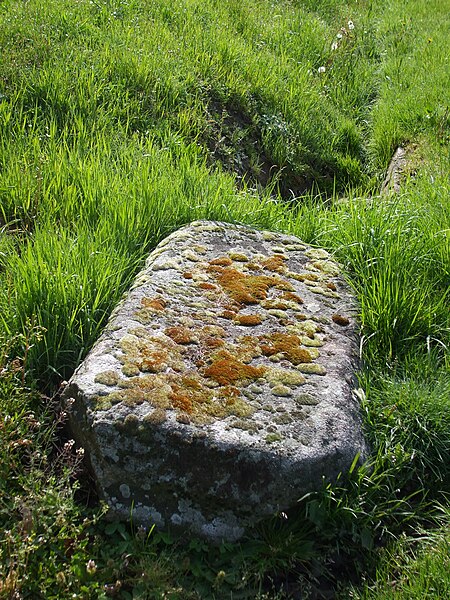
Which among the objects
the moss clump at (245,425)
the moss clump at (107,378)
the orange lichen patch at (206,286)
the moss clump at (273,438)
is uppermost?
the moss clump at (273,438)

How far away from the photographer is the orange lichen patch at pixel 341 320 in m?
3.79

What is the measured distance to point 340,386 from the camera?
10.9 ft

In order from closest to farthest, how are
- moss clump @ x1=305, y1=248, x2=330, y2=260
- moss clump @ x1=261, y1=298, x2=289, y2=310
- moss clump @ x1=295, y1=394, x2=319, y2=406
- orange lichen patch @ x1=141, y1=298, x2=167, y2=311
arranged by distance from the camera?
moss clump @ x1=295, y1=394, x2=319, y2=406
orange lichen patch @ x1=141, y1=298, x2=167, y2=311
moss clump @ x1=261, y1=298, x2=289, y2=310
moss clump @ x1=305, y1=248, x2=330, y2=260

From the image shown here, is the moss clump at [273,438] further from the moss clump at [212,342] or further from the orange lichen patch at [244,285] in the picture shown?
the orange lichen patch at [244,285]

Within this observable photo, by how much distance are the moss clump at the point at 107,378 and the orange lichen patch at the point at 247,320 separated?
0.81m

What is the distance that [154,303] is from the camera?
3.60 metres

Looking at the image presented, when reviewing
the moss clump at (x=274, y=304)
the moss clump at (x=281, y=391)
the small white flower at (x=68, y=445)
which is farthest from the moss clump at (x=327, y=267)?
the small white flower at (x=68, y=445)

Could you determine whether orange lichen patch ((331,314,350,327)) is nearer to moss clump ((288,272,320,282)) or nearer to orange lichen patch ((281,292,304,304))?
orange lichen patch ((281,292,304,304))

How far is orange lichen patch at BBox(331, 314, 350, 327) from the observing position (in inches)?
149

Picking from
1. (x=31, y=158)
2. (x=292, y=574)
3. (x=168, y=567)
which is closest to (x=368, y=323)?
(x=292, y=574)

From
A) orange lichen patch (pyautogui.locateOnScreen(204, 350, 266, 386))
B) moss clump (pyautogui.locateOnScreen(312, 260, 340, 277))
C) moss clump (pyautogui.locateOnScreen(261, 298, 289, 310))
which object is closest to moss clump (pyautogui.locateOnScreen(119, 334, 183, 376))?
orange lichen patch (pyautogui.locateOnScreen(204, 350, 266, 386))

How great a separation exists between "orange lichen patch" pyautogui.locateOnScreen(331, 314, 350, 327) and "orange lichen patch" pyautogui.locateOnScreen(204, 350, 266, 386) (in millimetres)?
664

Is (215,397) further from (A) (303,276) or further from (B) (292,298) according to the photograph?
(A) (303,276)

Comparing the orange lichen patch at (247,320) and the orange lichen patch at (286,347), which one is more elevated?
the orange lichen patch at (286,347)
